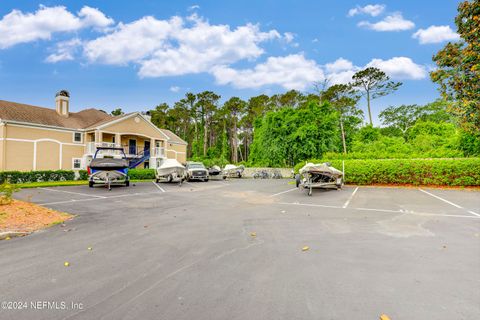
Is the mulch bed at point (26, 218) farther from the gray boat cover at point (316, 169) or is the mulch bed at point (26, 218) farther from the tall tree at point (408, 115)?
the tall tree at point (408, 115)

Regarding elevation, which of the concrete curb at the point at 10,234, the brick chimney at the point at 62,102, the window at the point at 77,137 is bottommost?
the concrete curb at the point at 10,234

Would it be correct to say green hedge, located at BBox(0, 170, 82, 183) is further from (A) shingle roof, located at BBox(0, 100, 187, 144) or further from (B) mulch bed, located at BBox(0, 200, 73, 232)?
(B) mulch bed, located at BBox(0, 200, 73, 232)

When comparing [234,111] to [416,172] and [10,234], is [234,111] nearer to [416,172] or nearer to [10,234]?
[416,172]

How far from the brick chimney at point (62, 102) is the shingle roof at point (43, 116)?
0.48 meters

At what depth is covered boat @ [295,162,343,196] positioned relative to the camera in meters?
12.1

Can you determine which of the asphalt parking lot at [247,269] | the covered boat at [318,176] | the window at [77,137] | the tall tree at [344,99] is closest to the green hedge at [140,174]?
the window at [77,137]

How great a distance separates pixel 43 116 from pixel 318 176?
28.5 m

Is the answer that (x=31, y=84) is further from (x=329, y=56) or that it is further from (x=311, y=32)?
(x=329, y=56)

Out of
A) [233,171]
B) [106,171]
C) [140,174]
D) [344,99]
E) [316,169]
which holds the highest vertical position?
[344,99]

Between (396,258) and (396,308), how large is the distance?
157 cm

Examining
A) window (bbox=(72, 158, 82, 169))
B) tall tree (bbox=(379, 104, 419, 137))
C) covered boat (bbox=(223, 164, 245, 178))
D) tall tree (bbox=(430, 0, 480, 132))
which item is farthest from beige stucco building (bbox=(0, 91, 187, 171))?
tall tree (bbox=(379, 104, 419, 137))

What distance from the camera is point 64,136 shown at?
83.1ft

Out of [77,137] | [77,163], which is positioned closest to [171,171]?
[77,163]

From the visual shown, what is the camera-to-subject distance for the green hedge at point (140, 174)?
22.6 meters
